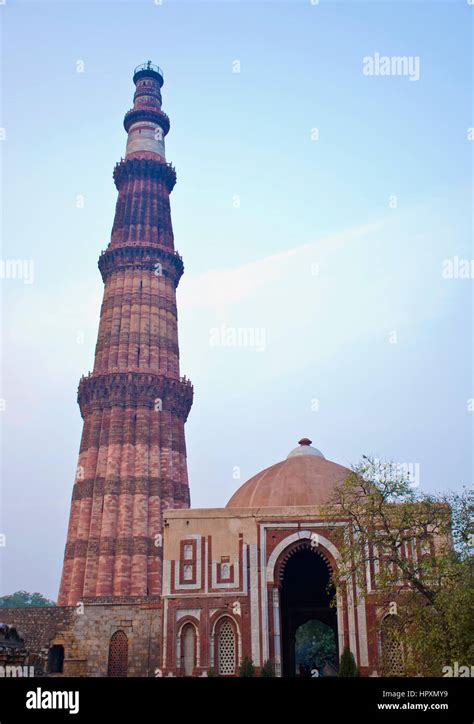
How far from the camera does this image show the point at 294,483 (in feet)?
93.5

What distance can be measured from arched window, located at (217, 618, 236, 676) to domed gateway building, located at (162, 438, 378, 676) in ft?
0.10

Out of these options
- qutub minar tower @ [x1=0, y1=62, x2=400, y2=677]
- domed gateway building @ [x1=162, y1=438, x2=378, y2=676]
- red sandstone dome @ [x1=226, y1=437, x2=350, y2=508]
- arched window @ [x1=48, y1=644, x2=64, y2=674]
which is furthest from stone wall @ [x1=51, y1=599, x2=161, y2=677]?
red sandstone dome @ [x1=226, y1=437, x2=350, y2=508]

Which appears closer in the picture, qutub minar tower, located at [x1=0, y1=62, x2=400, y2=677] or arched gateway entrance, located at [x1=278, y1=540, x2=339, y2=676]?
qutub minar tower, located at [x1=0, y1=62, x2=400, y2=677]

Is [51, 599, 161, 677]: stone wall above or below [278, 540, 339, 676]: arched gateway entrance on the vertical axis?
below

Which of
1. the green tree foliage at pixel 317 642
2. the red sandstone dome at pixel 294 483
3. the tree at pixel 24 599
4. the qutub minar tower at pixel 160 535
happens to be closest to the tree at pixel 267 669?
the qutub minar tower at pixel 160 535

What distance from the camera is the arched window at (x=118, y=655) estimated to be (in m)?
28.2

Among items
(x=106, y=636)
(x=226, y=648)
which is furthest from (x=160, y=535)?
(x=226, y=648)

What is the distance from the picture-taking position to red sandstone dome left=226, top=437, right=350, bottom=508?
91.4ft

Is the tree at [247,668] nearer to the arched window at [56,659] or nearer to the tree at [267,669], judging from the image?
the tree at [267,669]

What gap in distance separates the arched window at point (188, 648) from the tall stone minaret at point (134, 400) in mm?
8395

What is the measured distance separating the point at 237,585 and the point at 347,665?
14.7ft

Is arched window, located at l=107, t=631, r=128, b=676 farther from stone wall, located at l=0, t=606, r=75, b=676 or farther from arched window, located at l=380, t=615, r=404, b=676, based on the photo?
arched window, located at l=380, t=615, r=404, b=676

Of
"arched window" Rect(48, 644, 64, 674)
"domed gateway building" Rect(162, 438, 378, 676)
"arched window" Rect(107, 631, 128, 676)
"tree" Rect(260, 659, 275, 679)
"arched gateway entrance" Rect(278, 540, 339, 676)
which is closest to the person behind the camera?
"tree" Rect(260, 659, 275, 679)
